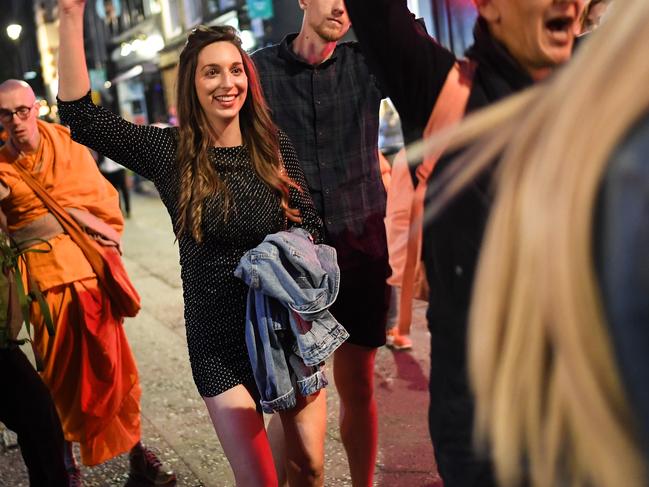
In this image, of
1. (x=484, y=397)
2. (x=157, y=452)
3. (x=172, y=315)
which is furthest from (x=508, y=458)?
(x=172, y=315)

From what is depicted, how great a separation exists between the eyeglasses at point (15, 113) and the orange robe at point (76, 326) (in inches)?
5.4

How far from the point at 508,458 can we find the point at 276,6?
1784 cm

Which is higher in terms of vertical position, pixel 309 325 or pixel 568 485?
pixel 568 485

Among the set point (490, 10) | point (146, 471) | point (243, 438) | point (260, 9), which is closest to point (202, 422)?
point (146, 471)

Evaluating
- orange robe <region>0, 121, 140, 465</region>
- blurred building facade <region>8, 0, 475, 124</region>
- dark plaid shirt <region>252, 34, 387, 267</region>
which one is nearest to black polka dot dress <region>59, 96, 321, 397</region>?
dark plaid shirt <region>252, 34, 387, 267</region>

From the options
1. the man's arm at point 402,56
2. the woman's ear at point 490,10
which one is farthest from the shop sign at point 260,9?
the woman's ear at point 490,10

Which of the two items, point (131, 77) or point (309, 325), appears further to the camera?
point (131, 77)

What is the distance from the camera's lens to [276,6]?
17.9 metres

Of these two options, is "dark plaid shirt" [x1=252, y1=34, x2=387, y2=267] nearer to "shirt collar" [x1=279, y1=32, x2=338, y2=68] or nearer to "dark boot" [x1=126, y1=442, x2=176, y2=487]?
"shirt collar" [x1=279, y1=32, x2=338, y2=68]

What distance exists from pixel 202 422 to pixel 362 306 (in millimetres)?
2006

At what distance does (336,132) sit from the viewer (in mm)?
3152

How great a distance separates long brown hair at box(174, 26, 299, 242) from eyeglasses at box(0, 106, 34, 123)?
48.6 inches

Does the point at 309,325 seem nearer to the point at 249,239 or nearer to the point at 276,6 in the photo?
the point at 249,239

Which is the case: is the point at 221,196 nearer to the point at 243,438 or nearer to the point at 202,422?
the point at 243,438
